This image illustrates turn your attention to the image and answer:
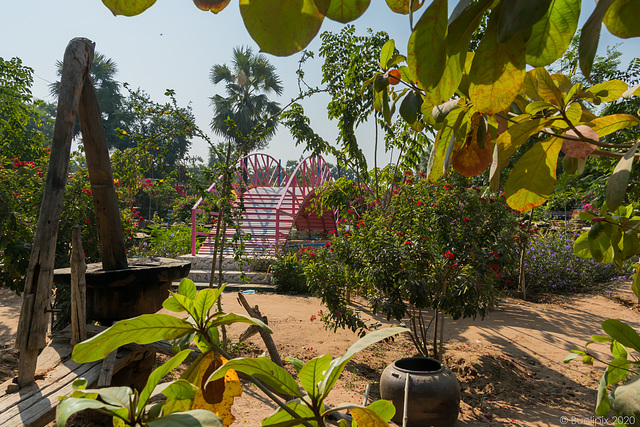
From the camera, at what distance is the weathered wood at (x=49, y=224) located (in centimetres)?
215

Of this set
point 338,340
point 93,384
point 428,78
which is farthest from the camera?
point 338,340

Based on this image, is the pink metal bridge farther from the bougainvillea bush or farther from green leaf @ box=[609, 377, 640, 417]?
green leaf @ box=[609, 377, 640, 417]

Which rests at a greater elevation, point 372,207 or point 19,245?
point 372,207

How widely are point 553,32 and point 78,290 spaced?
108 inches

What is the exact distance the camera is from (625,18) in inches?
12.6

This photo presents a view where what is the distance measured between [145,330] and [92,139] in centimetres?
274

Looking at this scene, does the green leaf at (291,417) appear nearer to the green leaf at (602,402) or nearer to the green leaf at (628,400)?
the green leaf at (628,400)

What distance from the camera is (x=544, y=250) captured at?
28.4 ft

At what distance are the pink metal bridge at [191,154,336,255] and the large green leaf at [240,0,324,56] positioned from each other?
5.64 metres

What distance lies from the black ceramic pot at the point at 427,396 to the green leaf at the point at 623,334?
9.88 ft

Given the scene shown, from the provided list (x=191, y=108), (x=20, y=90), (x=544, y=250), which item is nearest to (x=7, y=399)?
(x=20, y=90)

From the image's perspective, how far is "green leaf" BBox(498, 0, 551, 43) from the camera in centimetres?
22

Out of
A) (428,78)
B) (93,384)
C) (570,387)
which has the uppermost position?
(428,78)

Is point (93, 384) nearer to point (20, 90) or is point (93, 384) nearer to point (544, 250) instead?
point (20, 90)
